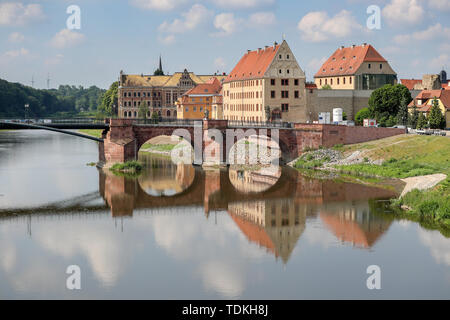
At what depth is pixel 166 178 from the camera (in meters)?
73.7

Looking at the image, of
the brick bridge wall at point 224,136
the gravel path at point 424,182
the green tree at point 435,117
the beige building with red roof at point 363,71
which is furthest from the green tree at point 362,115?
the gravel path at point 424,182

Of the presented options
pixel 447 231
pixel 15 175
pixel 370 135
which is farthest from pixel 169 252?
pixel 370 135

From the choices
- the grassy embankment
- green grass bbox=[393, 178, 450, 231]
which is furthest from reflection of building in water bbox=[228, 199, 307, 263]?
the grassy embankment

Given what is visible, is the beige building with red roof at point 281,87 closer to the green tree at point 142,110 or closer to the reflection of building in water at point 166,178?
the reflection of building in water at point 166,178

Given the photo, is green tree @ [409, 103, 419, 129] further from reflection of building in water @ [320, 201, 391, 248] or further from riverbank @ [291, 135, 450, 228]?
reflection of building in water @ [320, 201, 391, 248]

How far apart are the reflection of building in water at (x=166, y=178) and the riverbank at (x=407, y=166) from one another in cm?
1389

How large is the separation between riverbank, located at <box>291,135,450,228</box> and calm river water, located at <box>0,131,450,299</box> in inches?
111

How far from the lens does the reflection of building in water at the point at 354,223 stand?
4475 cm

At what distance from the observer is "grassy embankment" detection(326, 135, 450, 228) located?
53375mm

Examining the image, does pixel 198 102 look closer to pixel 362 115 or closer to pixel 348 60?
pixel 348 60

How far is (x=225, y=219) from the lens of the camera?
Answer: 5109cm

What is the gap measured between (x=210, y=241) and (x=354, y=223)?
38.2ft

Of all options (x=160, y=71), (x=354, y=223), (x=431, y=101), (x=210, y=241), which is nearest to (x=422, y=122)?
(x=431, y=101)
